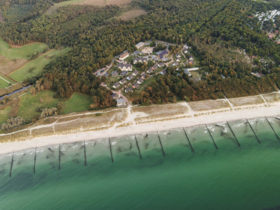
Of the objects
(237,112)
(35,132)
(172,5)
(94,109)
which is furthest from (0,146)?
(172,5)

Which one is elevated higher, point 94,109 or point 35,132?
point 94,109

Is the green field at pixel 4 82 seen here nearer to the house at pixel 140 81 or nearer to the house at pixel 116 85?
the house at pixel 116 85

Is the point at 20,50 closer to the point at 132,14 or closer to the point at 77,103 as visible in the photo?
the point at 77,103

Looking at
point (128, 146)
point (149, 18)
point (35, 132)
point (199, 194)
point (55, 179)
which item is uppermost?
point (149, 18)

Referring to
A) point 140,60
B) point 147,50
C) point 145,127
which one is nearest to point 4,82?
point 140,60

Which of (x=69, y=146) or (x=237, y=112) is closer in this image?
(x=69, y=146)

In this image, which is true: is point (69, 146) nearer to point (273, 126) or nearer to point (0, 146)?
point (0, 146)
